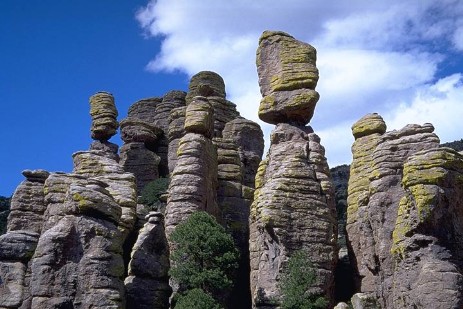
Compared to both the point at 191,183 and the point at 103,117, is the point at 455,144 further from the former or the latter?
the point at 191,183

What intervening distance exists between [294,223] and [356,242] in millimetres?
5005

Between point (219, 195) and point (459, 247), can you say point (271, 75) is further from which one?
point (459, 247)

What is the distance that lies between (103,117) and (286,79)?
2367 cm

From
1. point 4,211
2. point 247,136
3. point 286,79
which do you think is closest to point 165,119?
point 247,136

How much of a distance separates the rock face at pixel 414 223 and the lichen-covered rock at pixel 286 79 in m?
7.46

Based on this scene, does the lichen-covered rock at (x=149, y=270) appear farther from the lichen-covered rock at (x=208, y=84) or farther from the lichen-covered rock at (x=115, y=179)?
the lichen-covered rock at (x=208, y=84)

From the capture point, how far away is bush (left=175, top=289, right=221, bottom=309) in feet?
108

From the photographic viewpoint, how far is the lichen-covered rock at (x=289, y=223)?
34500 mm

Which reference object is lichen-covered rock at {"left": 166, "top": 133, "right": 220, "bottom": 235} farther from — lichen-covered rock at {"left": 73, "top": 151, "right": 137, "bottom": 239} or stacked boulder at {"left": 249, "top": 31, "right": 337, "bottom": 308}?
stacked boulder at {"left": 249, "top": 31, "right": 337, "bottom": 308}

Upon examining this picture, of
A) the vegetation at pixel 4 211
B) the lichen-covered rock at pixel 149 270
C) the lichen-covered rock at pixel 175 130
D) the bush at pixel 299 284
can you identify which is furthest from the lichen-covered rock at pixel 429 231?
the vegetation at pixel 4 211

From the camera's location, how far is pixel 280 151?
→ 38.5 m

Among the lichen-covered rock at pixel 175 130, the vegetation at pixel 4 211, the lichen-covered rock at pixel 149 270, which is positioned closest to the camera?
the lichen-covered rock at pixel 149 270

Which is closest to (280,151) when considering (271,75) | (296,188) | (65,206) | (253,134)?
(296,188)

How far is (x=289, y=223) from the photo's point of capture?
35.2 m
